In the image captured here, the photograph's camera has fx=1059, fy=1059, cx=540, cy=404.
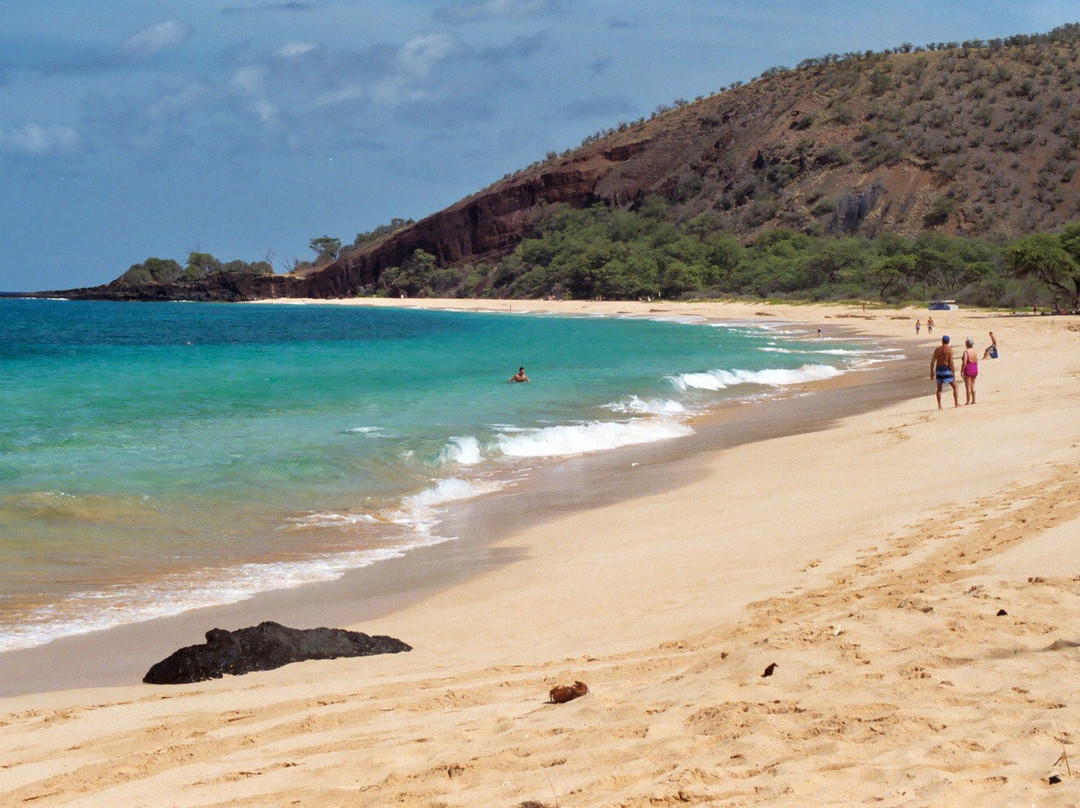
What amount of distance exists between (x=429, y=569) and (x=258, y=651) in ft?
11.2

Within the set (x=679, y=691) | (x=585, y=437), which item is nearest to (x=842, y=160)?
(x=585, y=437)

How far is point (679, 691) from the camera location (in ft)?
17.1

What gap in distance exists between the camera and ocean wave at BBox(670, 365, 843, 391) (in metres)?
28.9

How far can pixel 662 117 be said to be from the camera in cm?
14788

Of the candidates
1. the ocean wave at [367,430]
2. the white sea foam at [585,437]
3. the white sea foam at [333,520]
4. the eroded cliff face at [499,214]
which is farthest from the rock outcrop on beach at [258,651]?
the eroded cliff face at [499,214]

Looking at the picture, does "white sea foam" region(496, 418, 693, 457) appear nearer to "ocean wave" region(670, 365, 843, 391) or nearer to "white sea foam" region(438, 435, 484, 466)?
"white sea foam" region(438, 435, 484, 466)

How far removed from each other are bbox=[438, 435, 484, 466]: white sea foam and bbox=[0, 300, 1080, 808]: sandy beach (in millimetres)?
6052

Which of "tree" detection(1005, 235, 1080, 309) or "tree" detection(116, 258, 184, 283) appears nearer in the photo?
"tree" detection(1005, 235, 1080, 309)

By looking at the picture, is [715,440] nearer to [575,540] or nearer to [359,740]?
[575,540]

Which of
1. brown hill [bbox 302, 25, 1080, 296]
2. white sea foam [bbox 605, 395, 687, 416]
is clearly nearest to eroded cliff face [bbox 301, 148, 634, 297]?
brown hill [bbox 302, 25, 1080, 296]

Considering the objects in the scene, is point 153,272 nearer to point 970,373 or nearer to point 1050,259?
point 1050,259

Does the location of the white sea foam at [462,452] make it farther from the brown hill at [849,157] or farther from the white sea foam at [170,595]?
the brown hill at [849,157]

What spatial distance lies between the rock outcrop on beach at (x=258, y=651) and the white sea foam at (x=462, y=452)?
9642mm

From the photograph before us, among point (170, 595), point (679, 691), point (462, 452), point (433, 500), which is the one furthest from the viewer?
point (462, 452)
